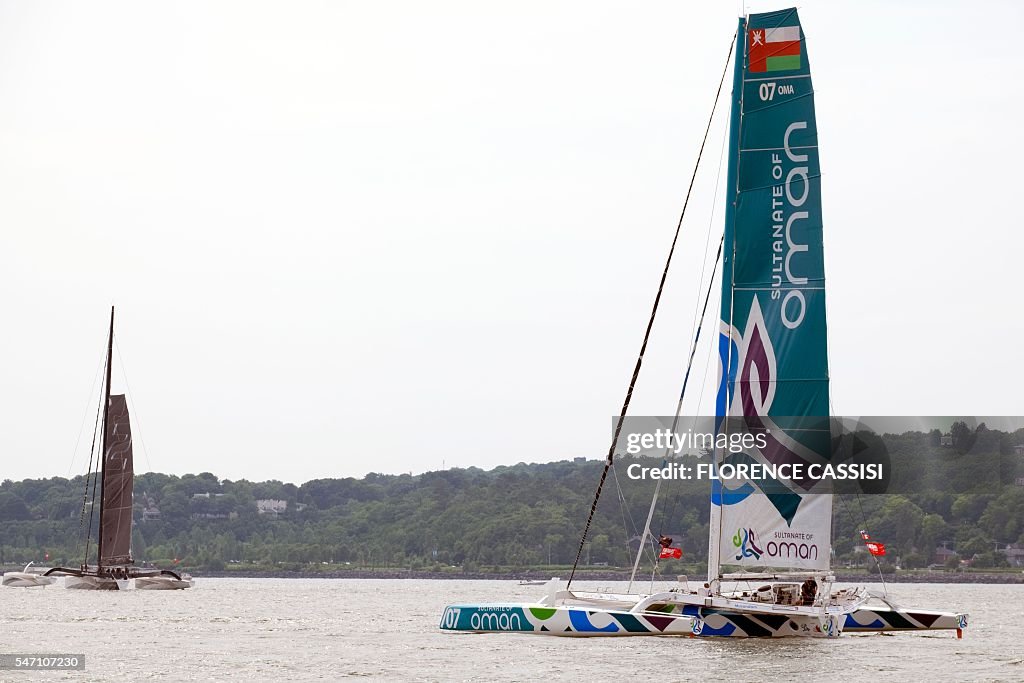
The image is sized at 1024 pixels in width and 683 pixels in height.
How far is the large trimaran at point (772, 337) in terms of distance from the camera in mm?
31297

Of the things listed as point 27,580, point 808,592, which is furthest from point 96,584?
point 808,592

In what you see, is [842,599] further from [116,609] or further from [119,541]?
[119,541]

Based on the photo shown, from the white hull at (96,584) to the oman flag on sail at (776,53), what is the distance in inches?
2108

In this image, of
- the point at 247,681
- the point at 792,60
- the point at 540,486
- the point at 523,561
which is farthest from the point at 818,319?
the point at 540,486

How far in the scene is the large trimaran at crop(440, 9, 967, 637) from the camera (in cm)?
3130

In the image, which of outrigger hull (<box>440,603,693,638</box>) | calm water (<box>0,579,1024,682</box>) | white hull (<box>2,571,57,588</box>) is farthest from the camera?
white hull (<box>2,571,57,588</box>)

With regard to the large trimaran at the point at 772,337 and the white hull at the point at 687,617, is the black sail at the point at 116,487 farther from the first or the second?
the large trimaran at the point at 772,337

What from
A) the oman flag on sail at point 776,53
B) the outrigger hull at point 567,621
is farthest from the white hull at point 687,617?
the oman flag on sail at point 776,53

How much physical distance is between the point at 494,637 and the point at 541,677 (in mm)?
10060

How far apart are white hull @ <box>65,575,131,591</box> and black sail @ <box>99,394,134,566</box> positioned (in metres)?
0.90

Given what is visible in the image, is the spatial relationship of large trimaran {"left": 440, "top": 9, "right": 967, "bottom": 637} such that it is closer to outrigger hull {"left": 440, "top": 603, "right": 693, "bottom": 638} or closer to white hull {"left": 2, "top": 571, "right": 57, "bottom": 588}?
outrigger hull {"left": 440, "top": 603, "right": 693, "bottom": 638}

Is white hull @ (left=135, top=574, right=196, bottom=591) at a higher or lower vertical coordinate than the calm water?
higher

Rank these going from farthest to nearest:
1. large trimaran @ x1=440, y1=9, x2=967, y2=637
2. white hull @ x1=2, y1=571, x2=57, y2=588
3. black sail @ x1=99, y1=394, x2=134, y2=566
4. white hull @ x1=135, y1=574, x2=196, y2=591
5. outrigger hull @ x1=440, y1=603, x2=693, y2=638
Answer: white hull @ x1=2, y1=571, x2=57, y2=588
white hull @ x1=135, y1=574, x2=196, y2=591
black sail @ x1=99, y1=394, x2=134, y2=566
large trimaran @ x1=440, y1=9, x2=967, y2=637
outrigger hull @ x1=440, y1=603, x2=693, y2=638

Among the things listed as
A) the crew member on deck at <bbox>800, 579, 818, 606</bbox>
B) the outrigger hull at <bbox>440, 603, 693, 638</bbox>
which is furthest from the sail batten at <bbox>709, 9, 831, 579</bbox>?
the outrigger hull at <bbox>440, 603, 693, 638</bbox>
